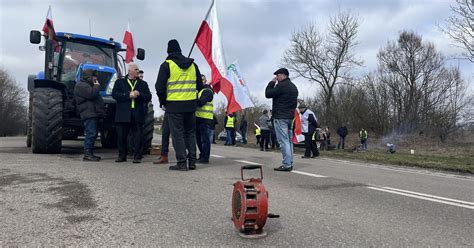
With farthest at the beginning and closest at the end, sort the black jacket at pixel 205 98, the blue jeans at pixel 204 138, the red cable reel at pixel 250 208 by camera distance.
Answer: the blue jeans at pixel 204 138 < the black jacket at pixel 205 98 < the red cable reel at pixel 250 208

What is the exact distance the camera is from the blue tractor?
27.7 feet

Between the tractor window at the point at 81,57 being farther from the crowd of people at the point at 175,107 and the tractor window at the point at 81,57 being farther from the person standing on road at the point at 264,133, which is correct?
the person standing on road at the point at 264,133

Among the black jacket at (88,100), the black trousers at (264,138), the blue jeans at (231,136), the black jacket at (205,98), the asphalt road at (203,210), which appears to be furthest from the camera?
the blue jeans at (231,136)

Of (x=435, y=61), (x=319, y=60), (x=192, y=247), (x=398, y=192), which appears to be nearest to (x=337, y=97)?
(x=319, y=60)

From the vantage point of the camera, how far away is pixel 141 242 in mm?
3252

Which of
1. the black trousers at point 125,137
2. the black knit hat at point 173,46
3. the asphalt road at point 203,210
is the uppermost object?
the black knit hat at point 173,46

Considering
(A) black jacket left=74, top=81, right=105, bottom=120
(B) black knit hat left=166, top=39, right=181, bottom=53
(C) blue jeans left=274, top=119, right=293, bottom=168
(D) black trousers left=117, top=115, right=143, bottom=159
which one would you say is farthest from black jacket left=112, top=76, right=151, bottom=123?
(C) blue jeans left=274, top=119, right=293, bottom=168

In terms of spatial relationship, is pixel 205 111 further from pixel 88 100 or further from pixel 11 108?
pixel 11 108

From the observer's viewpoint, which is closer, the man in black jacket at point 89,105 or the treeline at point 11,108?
the man in black jacket at point 89,105

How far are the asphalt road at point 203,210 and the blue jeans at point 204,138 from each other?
1.83 m

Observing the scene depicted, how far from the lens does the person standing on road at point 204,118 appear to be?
27.1ft

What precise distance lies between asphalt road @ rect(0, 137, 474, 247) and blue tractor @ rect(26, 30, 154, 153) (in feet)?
5.61

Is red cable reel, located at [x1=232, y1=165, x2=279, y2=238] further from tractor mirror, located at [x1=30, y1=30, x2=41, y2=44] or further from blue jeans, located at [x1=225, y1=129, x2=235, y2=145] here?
blue jeans, located at [x1=225, y1=129, x2=235, y2=145]

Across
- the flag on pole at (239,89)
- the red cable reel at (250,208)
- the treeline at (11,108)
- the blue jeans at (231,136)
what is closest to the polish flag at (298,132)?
the flag on pole at (239,89)
